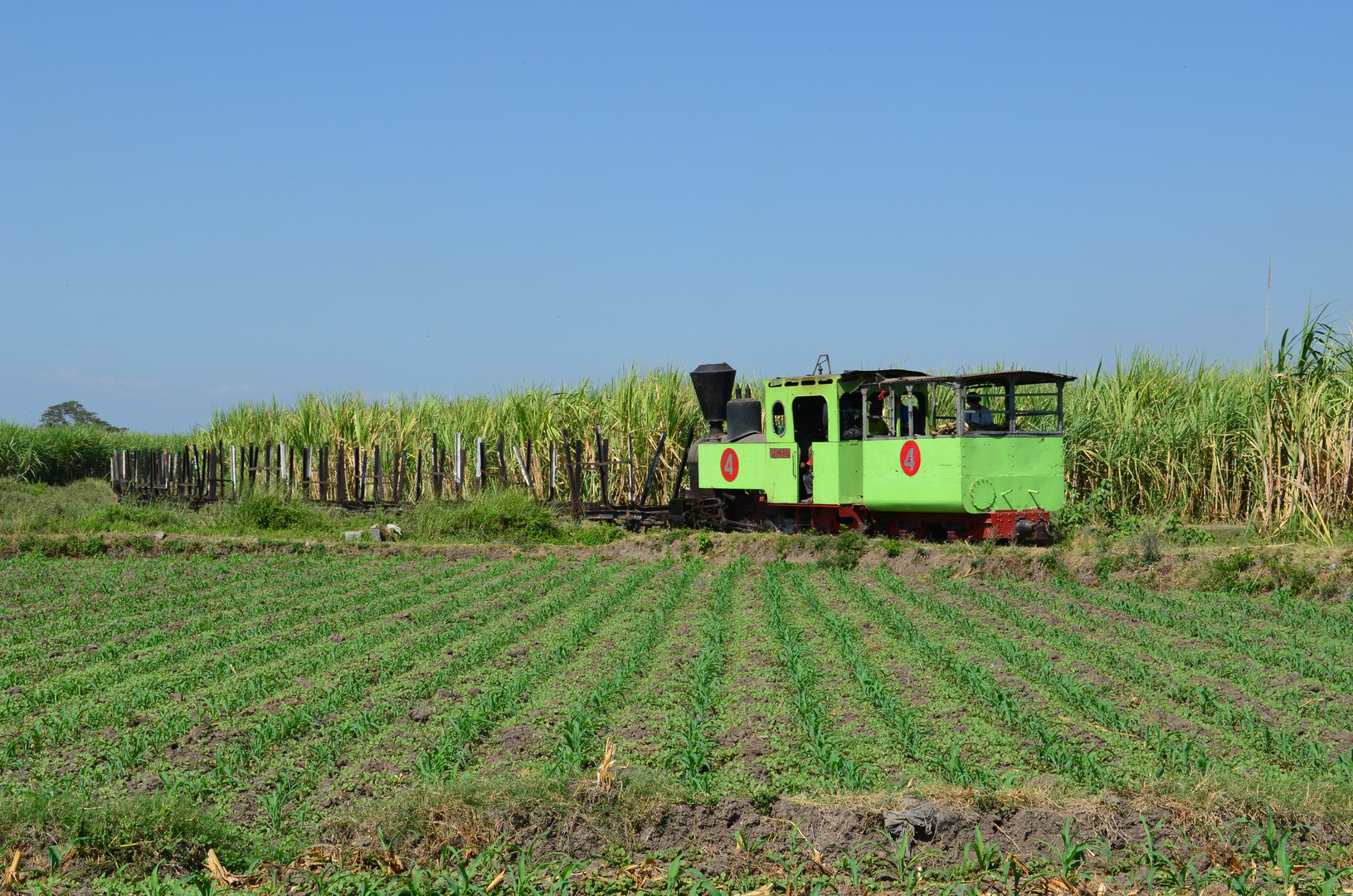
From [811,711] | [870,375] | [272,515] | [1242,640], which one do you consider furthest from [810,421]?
[272,515]

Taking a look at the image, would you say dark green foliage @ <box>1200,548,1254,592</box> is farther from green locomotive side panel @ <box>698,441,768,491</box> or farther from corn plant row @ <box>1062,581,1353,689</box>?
green locomotive side panel @ <box>698,441,768,491</box>

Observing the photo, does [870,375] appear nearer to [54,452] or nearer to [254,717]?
[254,717]

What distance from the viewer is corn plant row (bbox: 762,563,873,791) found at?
202 inches

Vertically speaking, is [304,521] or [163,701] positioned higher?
[304,521]

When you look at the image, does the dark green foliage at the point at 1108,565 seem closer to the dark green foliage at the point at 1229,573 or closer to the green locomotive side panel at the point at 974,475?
the dark green foliage at the point at 1229,573

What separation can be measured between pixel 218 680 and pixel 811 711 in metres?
4.24

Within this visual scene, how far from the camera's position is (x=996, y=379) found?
13.1 m

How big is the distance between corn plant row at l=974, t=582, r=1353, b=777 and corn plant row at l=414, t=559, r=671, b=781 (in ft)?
12.0

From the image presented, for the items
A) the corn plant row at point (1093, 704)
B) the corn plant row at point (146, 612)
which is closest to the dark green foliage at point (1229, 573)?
the corn plant row at point (1093, 704)

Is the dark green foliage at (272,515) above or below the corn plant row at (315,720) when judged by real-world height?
above

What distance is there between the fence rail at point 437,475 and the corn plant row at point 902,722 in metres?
9.60

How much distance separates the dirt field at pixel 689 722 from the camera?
4.62m

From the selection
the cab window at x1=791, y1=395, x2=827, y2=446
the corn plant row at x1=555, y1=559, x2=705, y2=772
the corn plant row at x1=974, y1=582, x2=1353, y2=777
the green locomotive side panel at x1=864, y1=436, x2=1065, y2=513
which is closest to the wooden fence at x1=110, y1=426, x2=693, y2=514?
the cab window at x1=791, y1=395, x2=827, y2=446

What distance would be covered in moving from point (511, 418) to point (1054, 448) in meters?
12.2
